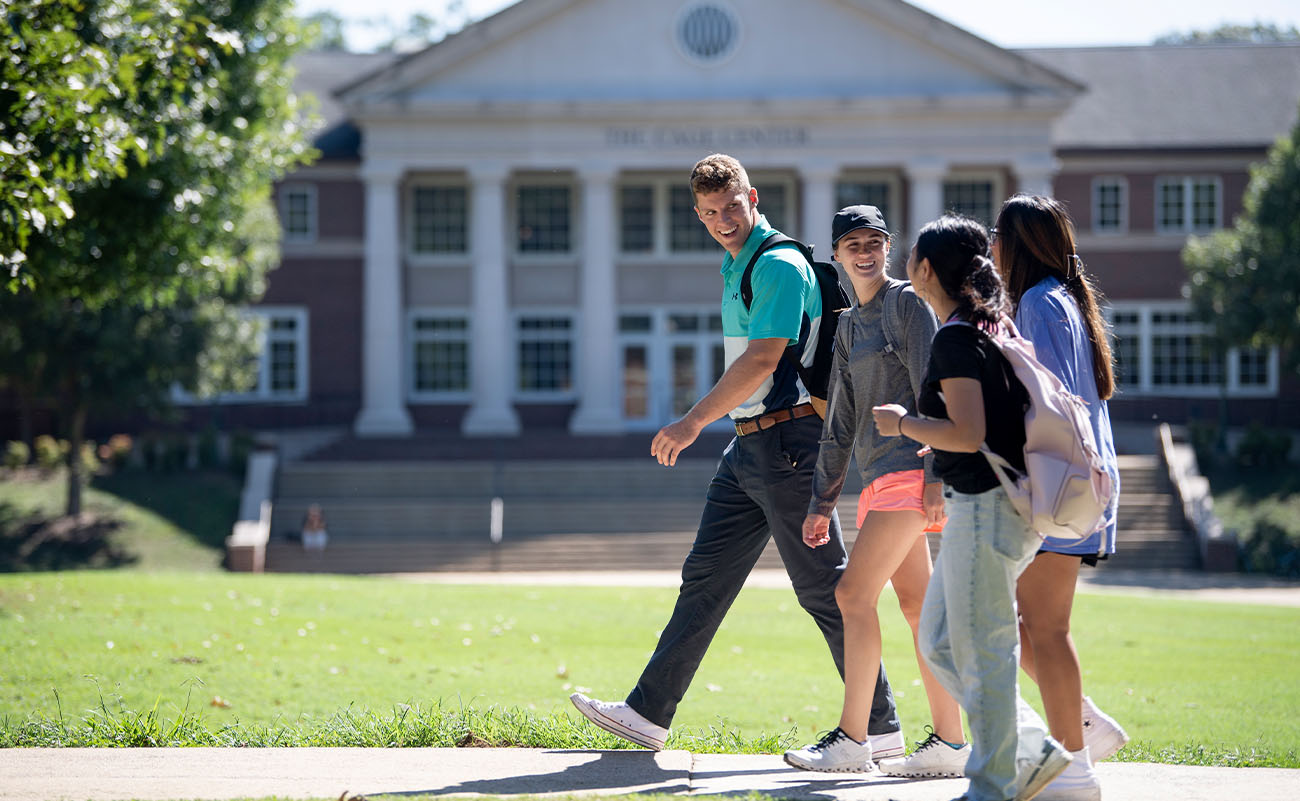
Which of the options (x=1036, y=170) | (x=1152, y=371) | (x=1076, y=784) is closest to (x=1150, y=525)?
(x=1036, y=170)

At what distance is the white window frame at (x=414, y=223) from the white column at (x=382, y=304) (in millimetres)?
2159

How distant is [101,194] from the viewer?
12945mm

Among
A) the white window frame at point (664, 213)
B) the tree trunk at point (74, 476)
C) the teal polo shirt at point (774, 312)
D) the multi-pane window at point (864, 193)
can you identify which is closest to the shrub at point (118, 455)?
the tree trunk at point (74, 476)

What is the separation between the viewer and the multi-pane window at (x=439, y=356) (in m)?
34.6

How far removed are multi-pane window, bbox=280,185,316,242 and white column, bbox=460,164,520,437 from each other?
5.23 meters

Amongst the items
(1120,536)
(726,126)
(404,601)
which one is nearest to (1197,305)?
(1120,536)

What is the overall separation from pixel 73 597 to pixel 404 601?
9.67 ft

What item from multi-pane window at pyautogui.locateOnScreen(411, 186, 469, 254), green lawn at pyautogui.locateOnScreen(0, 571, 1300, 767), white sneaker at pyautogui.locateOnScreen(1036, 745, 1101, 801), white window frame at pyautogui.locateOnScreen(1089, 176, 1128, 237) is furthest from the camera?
white window frame at pyautogui.locateOnScreen(1089, 176, 1128, 237)

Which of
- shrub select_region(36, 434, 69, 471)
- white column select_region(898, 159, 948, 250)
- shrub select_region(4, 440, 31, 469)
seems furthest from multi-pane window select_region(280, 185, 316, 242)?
white column select_region(898, 159, 948, 250)

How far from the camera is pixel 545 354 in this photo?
3488 centimetres

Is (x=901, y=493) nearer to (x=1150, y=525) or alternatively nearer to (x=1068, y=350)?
(x=1068, y=350)

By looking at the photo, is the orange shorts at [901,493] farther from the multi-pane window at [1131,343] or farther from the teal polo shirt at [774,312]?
the multi-pane window at [1131,343]

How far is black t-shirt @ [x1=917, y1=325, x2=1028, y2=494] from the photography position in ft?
13.4

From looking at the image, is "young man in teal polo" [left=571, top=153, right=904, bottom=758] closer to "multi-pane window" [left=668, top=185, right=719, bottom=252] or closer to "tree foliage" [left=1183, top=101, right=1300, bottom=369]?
"tree foliage" [left=1183, top=101, right=1300, bottom=369]
